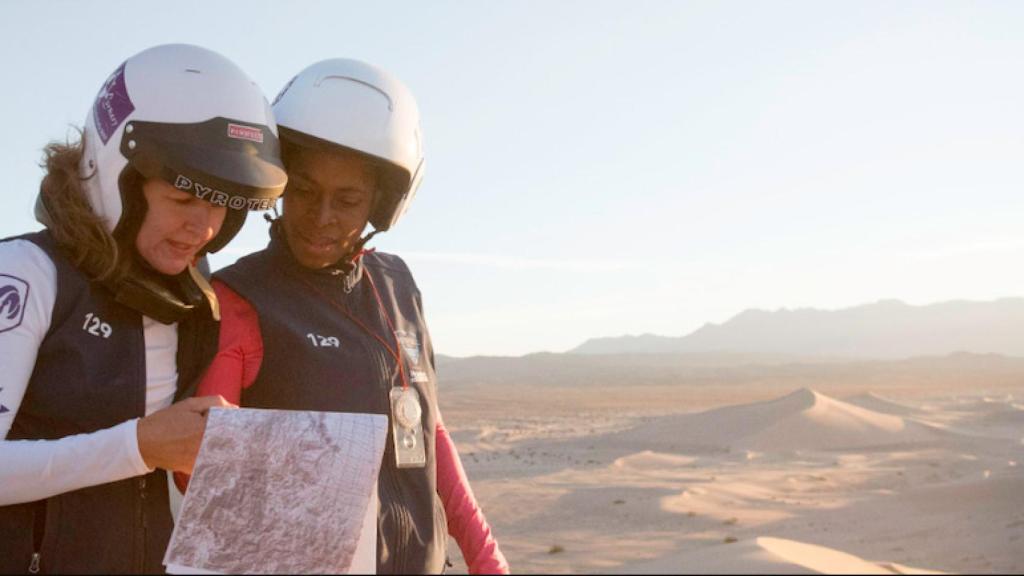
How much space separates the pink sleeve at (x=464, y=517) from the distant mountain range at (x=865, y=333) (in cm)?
14149

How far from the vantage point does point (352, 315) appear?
3.15 meters

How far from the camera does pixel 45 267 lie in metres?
2.51

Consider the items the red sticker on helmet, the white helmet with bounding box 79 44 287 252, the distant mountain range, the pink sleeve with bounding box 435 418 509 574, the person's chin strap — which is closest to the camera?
the white helmet with bounding box 79 44 287 252

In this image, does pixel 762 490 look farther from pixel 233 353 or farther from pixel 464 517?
pixel 233 353

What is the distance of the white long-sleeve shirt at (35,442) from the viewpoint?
7.48 ft

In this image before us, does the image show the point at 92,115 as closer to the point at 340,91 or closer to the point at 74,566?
the point at 340,91

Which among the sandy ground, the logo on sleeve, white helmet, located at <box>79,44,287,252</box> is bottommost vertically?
the sandy ground

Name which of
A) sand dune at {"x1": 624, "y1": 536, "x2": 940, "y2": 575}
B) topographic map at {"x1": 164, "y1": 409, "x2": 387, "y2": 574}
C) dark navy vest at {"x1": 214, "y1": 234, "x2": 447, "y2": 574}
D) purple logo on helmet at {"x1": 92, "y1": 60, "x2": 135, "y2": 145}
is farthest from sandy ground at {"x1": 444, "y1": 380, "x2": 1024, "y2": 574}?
purple logo on helmet at {"x1": 92, "y1": 60, "x2": 135, "y2": 145}

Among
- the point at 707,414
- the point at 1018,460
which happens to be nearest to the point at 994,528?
the point at 1018,460

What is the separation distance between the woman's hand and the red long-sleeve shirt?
44 centimetres

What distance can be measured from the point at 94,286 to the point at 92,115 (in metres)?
0.63

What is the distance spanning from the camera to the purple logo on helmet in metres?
2.82

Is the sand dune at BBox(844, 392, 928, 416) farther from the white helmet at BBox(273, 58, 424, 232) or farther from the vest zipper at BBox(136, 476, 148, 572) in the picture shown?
the vest zipper at BBox(136, 476, 148, 572)

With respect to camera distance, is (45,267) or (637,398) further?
(637,398)
